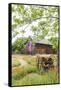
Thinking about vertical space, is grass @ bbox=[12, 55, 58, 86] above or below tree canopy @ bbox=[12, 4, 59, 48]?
below

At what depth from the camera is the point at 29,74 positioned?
234 cm

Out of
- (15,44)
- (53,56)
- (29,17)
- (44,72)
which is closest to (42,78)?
(44,72)

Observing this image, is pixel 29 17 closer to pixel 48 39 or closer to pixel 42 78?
pixel 48 39

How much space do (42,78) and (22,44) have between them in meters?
0.35

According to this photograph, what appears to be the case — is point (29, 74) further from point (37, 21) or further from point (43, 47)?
point (37, 21)

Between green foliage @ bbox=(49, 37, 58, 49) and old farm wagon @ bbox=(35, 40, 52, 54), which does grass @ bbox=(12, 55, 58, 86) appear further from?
green foliage @ bbox=(49, 37, 58, 49)

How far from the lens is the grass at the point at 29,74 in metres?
2.31

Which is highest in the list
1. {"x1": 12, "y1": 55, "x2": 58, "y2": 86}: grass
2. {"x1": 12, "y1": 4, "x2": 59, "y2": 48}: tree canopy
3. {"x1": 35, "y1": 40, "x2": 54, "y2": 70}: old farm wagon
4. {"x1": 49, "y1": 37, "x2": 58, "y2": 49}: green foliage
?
{"x1": 12, "y1": 4, "x2": 59, "y2": 48}: tree canopy

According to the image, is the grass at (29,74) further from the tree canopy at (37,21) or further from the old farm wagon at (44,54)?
the tree canopy at (37,21)

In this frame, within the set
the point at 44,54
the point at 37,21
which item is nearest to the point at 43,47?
the point at 44,54

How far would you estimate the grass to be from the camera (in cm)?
231

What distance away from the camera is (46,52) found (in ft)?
7.86

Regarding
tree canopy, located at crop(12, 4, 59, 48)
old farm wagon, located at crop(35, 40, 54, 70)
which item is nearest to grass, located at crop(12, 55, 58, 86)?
old farm wagon, located at crop(35, 40, 54, 70)

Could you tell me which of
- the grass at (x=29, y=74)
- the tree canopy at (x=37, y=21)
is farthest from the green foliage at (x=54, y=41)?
the grass at (x=29, y=74)
